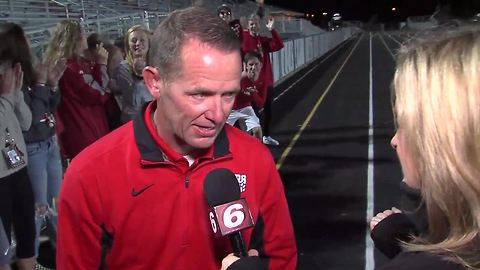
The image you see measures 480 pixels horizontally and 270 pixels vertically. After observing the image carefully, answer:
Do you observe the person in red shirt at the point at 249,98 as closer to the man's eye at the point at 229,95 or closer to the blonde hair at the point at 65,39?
the blonde hair at the point at 65,39

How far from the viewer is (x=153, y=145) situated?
191 centimetres

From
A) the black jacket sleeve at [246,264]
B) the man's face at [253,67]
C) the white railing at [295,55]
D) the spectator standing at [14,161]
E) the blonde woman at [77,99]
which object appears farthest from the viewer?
the white railing at [295,55]

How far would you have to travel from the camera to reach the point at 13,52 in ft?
13.3

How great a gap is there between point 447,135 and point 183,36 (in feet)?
2.75

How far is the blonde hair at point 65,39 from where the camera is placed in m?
4.93

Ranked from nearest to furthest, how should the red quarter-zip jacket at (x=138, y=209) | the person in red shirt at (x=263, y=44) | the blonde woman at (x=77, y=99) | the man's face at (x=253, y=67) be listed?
the red quarter-zip jacket at (x=138, y=209)
the blonde woman at (x=77, y=99)
the man's face at (x=253, y=67)
the person in red shirt at (x=263, y=44)

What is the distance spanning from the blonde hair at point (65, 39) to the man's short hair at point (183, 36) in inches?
130

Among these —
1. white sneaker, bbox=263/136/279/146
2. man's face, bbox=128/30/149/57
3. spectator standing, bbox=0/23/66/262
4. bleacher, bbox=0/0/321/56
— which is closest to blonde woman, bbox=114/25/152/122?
man's face, bbox=128/30/149/57

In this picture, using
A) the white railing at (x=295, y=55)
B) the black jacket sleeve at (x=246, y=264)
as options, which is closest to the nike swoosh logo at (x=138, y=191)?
the black jacket sleeve at (x=246, y=264)

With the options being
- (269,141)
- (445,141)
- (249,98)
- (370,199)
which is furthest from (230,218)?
(269,141)

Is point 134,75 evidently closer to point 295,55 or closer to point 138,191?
point 138,191

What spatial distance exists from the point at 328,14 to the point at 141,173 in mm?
102710

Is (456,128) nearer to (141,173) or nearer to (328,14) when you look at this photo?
(141,173)

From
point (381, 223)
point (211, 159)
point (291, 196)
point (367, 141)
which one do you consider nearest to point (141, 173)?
point (211, 159)
